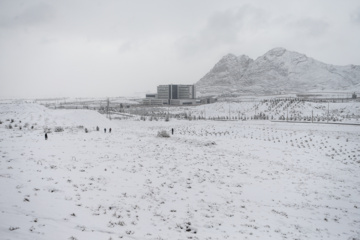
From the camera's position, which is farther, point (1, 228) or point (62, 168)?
point (62, 168)

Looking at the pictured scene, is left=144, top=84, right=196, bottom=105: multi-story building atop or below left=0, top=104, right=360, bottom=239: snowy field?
atop

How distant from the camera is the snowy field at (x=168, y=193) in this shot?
934cm

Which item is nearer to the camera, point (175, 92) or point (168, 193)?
point (168, 193)

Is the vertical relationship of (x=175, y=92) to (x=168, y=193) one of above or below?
above

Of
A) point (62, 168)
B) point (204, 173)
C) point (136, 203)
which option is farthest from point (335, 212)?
point (62, 168)

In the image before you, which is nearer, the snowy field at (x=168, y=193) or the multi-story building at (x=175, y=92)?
the snowy field at (x=168, y=193)

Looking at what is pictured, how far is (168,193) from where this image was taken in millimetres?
13273

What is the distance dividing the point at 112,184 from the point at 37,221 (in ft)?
17.7

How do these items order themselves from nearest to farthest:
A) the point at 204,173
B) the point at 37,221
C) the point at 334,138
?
the point at 37,221
the point at 204,173
the point at 334,138

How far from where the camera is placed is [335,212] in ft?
40.9

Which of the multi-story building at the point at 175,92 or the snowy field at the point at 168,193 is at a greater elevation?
the multi-story building at the point at 175,92

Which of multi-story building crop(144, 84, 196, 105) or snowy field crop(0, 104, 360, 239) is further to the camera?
multi-story building crop(144, 84, 196, 105)

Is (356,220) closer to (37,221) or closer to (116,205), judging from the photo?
(116,205)

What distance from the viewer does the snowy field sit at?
30.7 feet
